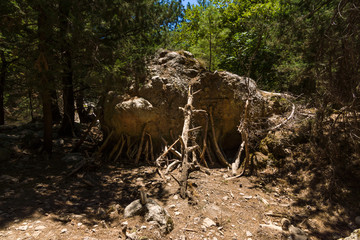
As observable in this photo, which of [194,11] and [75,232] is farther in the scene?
[194,11]

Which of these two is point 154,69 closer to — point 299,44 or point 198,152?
point 198,152

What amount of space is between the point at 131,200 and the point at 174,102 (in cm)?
333

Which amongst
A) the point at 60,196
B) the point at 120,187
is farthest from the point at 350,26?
the point at 60,196

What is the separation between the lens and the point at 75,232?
261cm

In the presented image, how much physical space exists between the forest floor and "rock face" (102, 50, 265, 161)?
1275 mm

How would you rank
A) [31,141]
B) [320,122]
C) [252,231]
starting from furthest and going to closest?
1. [31,141]
2. [320,122]
3. [252,231]

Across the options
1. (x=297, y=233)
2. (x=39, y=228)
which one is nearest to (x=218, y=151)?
(x=297, y=233)

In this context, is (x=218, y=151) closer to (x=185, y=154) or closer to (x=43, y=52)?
(x=185, y=154)

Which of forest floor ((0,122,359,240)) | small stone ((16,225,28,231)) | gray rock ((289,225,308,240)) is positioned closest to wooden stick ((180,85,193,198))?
forest floor ((0,122,359,240))

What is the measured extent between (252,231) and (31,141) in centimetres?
606

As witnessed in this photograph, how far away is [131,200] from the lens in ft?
12.2

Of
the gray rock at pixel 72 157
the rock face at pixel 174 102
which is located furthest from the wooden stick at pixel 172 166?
the gray rock at pixel 72 157

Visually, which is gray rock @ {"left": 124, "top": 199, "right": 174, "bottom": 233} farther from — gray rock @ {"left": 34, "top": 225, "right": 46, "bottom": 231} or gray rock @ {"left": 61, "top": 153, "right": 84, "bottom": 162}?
gray rock @ {"left": 61, "top": 153, "right": 84, "bottom": 162}

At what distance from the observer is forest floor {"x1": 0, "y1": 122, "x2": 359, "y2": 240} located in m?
2.76
